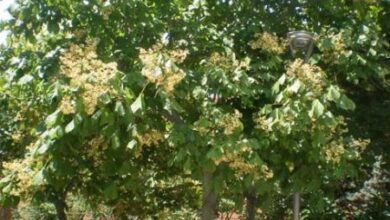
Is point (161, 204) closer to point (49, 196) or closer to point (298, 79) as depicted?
point (49, 196)

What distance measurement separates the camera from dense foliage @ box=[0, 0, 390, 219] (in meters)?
4.25

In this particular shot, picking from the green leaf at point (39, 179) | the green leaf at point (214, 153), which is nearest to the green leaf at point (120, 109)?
the green leaf at point (214, 153)

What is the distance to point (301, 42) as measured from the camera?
516 cm

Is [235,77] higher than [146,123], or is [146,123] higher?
[235,77]

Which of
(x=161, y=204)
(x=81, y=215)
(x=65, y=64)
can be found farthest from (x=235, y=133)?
(x=81, y=215)

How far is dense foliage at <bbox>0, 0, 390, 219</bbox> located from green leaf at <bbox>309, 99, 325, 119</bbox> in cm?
1

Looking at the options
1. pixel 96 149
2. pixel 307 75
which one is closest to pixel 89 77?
pixel 96 149

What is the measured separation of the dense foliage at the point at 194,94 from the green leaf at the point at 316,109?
0.01 m

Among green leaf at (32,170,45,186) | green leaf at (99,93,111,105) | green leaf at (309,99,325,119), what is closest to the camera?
green leaf at (99,93,111,105)

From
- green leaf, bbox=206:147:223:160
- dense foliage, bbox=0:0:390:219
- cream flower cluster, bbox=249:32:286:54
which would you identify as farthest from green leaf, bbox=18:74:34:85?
cream flower cluster, bbox=249:32:286:54

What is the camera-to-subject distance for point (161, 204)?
28.8 ft

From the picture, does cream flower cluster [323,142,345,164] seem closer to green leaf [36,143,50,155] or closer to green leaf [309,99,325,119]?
green leaf [309,99,325,119]

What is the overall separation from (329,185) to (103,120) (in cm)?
260

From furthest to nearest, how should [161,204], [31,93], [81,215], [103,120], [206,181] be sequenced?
Answer: [81,215] → [161,204] → [31,93] → [206,181] → [103,120]
